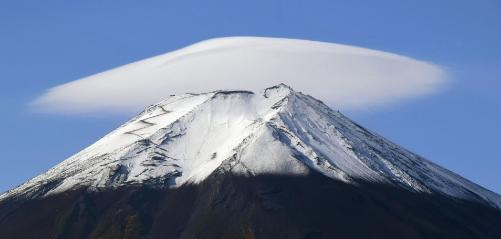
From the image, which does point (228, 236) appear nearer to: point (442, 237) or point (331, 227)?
point (331, 227)

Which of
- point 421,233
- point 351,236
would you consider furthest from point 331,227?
point 421,233

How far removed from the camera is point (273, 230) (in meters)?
195

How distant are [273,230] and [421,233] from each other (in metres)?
28.2

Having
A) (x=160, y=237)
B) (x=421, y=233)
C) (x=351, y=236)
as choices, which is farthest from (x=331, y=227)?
(x=160, y=237)

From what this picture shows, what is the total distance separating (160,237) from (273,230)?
21463 millimetres

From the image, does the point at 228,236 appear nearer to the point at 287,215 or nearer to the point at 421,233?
the point at 287,215

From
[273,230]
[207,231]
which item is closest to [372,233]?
[273,230]

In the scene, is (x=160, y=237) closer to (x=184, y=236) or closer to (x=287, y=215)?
(x=184, y=236)

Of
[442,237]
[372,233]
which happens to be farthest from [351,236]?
[442,237]

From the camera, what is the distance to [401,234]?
197625 millimetres

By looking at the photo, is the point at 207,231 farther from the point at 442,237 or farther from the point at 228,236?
the point at 442,237

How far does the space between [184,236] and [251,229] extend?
12897 millimetres

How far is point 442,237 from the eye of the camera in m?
200

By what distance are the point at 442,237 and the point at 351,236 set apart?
17.9m
